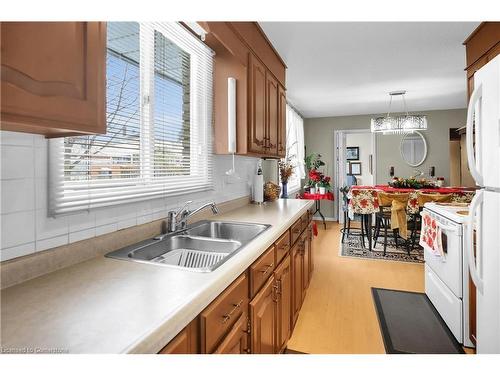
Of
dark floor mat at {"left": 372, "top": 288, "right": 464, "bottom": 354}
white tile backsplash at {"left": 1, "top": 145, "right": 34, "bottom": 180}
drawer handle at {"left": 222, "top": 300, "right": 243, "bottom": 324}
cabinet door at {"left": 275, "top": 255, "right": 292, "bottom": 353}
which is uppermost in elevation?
white tile backsplash at {"left": 1, "top": 145, "right": 34, "bottom": 180}

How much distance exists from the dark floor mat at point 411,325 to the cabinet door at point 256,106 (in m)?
1.79

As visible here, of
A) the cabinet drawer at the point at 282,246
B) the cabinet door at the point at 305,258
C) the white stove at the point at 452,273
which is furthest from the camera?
the cabinet door at the point at 305,258

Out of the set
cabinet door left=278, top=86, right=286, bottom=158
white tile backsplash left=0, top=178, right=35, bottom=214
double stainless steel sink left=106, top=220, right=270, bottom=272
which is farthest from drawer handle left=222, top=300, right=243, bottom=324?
cabinet door left=278, top=86, right=286, bottom=158

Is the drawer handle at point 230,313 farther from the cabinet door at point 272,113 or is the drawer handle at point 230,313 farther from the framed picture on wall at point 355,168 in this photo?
the framed picture on wall at point 355,168

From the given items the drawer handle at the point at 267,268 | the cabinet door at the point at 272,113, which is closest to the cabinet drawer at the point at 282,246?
the drawer handle at the point at 267,268

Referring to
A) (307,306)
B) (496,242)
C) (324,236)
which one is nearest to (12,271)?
(496,242)

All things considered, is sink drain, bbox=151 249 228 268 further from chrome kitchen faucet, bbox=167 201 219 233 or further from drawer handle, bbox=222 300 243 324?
drawer handle, bbox=222 300 243 324

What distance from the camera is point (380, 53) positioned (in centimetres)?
308

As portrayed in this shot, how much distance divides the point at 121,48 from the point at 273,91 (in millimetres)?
1772

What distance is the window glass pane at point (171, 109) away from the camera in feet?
5.66

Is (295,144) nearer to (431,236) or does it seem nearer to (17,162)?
(431,236)

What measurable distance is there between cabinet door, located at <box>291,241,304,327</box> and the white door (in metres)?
1.08

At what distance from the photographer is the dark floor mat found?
1980 millimetres

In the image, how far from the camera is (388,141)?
6.34 m
